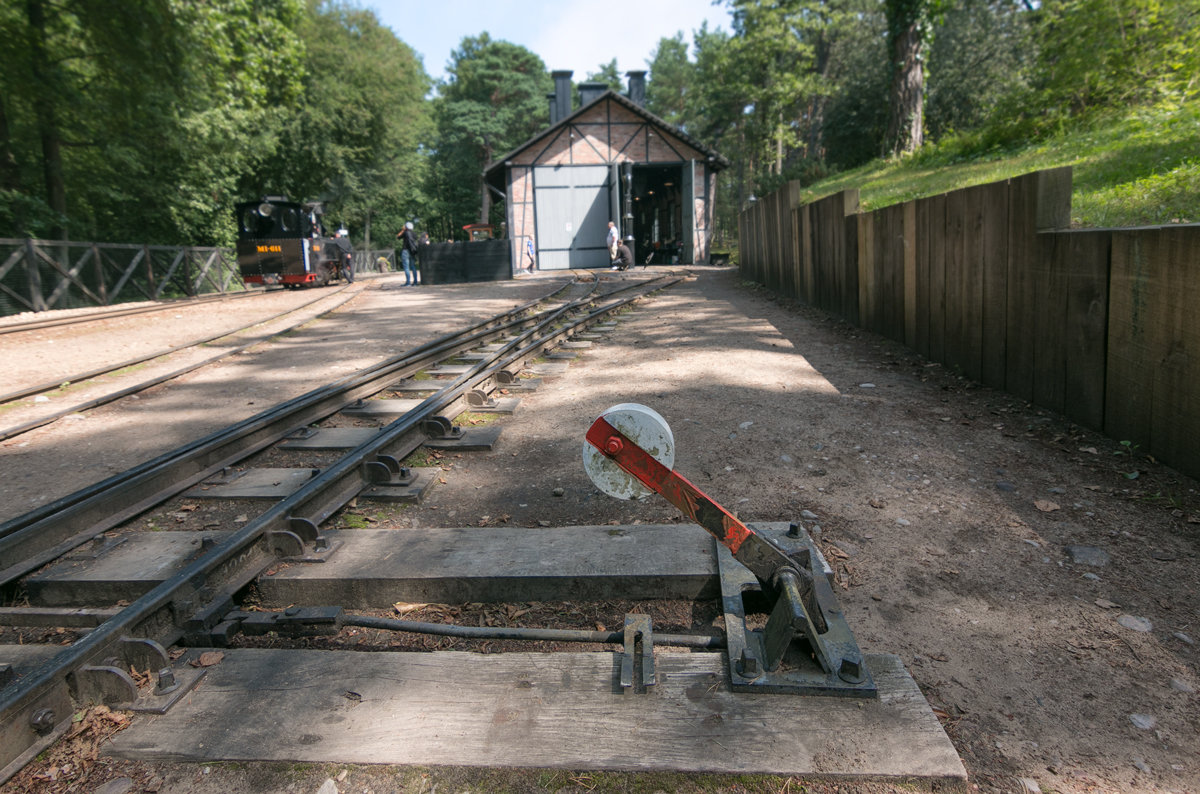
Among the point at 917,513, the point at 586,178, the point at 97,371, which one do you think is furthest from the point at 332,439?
the point at 586,178

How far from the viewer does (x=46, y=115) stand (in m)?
18.6

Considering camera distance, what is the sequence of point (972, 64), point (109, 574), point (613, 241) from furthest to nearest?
point (972, 64) < point (613, 241) < point (109, 574)

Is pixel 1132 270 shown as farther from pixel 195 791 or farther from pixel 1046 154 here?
pixel 1046 154

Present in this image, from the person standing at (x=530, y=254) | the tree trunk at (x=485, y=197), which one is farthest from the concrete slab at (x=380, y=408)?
the tree trunk at (x=485, y=197)

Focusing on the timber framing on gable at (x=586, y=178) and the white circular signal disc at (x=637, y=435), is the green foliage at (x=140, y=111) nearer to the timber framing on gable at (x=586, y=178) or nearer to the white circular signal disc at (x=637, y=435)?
the timber framing on gable at (x=586, y=178)

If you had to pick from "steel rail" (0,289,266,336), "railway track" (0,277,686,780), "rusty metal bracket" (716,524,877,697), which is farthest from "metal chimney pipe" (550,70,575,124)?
"rusty metal bracket" (716,524,877,697)

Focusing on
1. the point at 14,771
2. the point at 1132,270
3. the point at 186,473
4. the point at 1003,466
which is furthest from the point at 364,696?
the point at 1132,270

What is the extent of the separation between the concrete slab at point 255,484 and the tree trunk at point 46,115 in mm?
19812

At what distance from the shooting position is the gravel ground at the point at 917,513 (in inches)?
73.9

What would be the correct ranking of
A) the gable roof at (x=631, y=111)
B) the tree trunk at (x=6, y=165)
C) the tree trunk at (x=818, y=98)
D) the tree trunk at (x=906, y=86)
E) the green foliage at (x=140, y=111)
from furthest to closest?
the tree trunk at (x=818, y=98)
the gable roof at (x=631, y=111)
the tree trunk at (x=6, y=165)
the green foliage at (x=140, y=111)
the tree trunk at (x=906, y=86)

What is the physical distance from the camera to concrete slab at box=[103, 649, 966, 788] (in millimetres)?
1737

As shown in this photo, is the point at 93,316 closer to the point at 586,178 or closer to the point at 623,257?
the point at 623,257

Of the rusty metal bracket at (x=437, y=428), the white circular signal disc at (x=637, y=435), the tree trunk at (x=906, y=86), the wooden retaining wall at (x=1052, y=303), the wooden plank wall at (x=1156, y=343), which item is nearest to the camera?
the white circular signal disc at (x=637, y=435)

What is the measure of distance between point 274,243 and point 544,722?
24473mm
